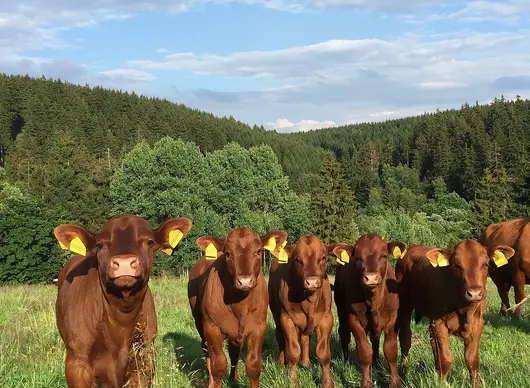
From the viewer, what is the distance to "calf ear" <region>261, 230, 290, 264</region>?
23.2 feet

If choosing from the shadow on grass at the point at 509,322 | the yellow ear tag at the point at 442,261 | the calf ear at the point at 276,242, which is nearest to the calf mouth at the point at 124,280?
the calf ear at the point at 276,242

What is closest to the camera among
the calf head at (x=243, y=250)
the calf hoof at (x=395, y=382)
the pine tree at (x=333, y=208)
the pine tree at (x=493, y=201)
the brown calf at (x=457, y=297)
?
the calf head at (x=243, y=250)

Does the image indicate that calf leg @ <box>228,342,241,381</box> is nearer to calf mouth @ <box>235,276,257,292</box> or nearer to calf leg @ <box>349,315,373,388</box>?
calf mouth @ <box>235,276,257,292</box>

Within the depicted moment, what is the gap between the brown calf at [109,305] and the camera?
4.56 meters

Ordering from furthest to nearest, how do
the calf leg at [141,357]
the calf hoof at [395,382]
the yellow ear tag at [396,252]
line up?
the yellow ear tag at [396,252]
the calf hoof at [395,382]
the calf leg at [141,357]

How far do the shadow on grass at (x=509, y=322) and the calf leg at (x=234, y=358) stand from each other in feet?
19.0

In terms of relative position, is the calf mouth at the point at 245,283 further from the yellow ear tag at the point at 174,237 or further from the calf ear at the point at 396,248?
the calf ear at the point at 396,248

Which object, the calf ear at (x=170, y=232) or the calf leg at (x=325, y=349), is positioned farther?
the calf leg at (x=325, y=349)

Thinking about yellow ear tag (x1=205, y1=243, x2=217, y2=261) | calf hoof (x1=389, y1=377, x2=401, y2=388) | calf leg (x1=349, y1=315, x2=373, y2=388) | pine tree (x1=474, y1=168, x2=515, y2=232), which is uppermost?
yellow ear tag (x1=205, y1=243, x2=217, y2=261)

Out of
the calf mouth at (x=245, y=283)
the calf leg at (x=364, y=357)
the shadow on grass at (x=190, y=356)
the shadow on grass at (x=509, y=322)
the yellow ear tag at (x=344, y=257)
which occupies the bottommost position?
the shadow on grass at (x=509, y=322)

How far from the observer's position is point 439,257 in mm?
7016

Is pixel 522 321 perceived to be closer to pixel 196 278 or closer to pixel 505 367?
pixel 505 367

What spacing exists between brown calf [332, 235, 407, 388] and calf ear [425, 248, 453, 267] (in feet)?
2.32

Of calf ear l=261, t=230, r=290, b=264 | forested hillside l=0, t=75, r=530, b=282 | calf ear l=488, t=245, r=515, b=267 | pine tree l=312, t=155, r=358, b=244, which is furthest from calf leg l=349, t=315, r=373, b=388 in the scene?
pine tree l=312, t=155, r=358, b=244
